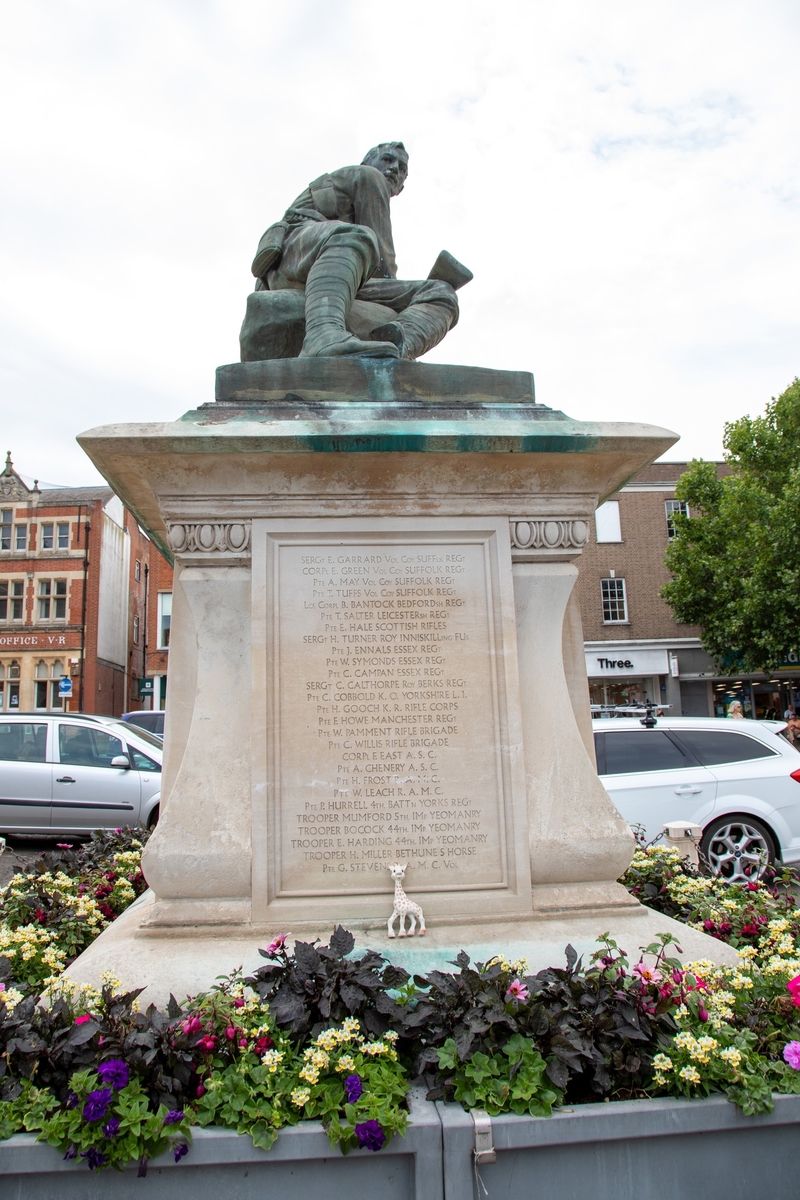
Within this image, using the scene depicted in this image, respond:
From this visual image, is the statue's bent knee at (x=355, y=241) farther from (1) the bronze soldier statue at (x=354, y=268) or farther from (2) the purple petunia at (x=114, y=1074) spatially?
(2) the purple petunia at (x=114, y=1074)

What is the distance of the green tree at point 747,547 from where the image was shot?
2380 centimetres

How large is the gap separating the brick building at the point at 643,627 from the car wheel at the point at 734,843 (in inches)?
855

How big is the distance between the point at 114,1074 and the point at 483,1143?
0.95 m

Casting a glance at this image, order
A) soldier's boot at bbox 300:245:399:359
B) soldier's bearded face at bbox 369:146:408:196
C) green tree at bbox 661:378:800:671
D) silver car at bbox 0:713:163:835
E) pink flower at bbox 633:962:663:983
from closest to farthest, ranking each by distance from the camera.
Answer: pink flower at bbox 633:962:663:983, soldier's boot at bbox 300:245:399:359, soldier's bearded face at bbox 369:146:408:196, silver car at bbox 0:713:163:835, green tree at bbox 661:378:800:671

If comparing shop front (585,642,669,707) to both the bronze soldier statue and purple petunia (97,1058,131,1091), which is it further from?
purple petunia (97,1058,131,1091)

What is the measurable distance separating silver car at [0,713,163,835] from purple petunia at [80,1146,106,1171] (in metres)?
8.53

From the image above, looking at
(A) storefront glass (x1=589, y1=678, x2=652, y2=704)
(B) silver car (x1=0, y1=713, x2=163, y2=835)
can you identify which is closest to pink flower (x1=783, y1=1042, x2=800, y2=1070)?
(B) silver car (x1=0, y1=713, x2=163, y2=835)

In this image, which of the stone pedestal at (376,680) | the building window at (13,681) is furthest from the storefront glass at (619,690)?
the stone pedestal at (376,680)

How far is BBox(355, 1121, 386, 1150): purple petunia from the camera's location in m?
1.99

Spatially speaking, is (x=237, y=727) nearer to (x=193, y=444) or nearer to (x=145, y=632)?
(x=193, y=444)

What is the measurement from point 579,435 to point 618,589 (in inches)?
1138

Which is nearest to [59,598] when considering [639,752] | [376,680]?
[639,752]

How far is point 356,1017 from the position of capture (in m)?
2.37

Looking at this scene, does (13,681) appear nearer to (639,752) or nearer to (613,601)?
(613,601)
